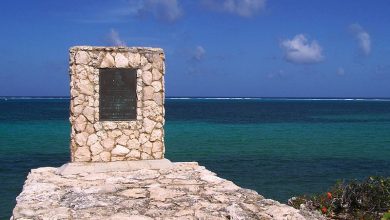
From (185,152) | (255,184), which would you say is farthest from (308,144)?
(255,184)

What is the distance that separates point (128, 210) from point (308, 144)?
77.9ft

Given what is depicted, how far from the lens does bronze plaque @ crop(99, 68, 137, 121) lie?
1030cm

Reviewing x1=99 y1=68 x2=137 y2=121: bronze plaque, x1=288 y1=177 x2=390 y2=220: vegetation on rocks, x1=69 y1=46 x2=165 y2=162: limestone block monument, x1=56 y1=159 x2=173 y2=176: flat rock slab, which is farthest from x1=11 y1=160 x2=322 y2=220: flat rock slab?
x1=288 y1=177 x2=390 y2=220: vegetation on rocks

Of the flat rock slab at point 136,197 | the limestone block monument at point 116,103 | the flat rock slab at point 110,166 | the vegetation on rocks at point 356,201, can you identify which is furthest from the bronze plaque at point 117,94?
the vegetation on rocks at point 356,201

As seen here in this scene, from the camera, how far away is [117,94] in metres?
10.4

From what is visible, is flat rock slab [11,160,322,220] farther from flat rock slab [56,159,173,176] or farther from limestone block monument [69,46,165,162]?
limestone block monument [69,46,165,162]

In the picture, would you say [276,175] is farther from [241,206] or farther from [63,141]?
[63,141]

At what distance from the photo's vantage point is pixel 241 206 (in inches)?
279

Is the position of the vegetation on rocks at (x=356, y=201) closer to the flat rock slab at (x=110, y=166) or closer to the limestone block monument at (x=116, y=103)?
the flat rock slab at (x=110, y=166)

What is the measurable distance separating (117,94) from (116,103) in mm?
202

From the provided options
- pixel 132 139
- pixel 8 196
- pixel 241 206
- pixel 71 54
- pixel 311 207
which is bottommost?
pixel 8 196

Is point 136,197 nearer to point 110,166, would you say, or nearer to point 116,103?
point 110,166

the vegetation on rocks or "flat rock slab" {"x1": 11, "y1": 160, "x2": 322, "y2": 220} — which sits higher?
"flat rock slab" {"x1": 11, "y1": 160, "x2": 322, "y2": 220}

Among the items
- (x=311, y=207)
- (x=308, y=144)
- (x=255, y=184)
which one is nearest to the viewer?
(x=311, y=207)
